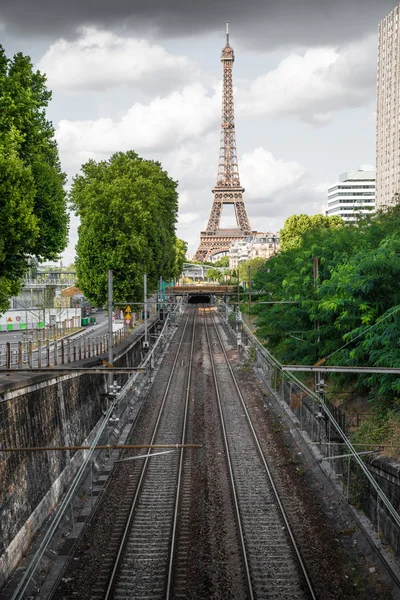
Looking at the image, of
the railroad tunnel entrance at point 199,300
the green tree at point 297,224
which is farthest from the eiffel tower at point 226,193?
the green tree at point 297,224

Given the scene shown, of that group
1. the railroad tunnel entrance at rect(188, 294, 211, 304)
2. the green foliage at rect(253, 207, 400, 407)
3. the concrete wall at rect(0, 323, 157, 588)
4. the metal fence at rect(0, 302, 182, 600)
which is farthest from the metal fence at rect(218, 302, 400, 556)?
the railroad tunnel entrance at rect(188, 294, 211, 304)

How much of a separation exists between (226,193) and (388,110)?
5228 cm

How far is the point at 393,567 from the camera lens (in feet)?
41.1

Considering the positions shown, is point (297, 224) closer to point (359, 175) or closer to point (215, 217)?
point (215, 217)

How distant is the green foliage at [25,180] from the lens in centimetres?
1653

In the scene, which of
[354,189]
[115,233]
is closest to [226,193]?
[354,189]

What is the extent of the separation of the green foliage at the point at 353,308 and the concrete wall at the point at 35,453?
9.01 m

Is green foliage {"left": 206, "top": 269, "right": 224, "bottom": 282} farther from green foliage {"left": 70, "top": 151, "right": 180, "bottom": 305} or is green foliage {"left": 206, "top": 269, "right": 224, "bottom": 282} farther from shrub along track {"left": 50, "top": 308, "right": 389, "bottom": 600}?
shrub along track {"left": 50, "top": 308, "right": 389, "bottom": 600}

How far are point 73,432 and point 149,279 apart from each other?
993 inches

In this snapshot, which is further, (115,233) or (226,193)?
(226,193)

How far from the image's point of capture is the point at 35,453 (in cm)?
1614

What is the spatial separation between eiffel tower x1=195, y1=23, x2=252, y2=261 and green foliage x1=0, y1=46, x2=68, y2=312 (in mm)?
127574

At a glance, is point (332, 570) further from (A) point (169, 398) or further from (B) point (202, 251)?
(B) point (202, 251)

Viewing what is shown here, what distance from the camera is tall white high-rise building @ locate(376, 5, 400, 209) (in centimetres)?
10088
